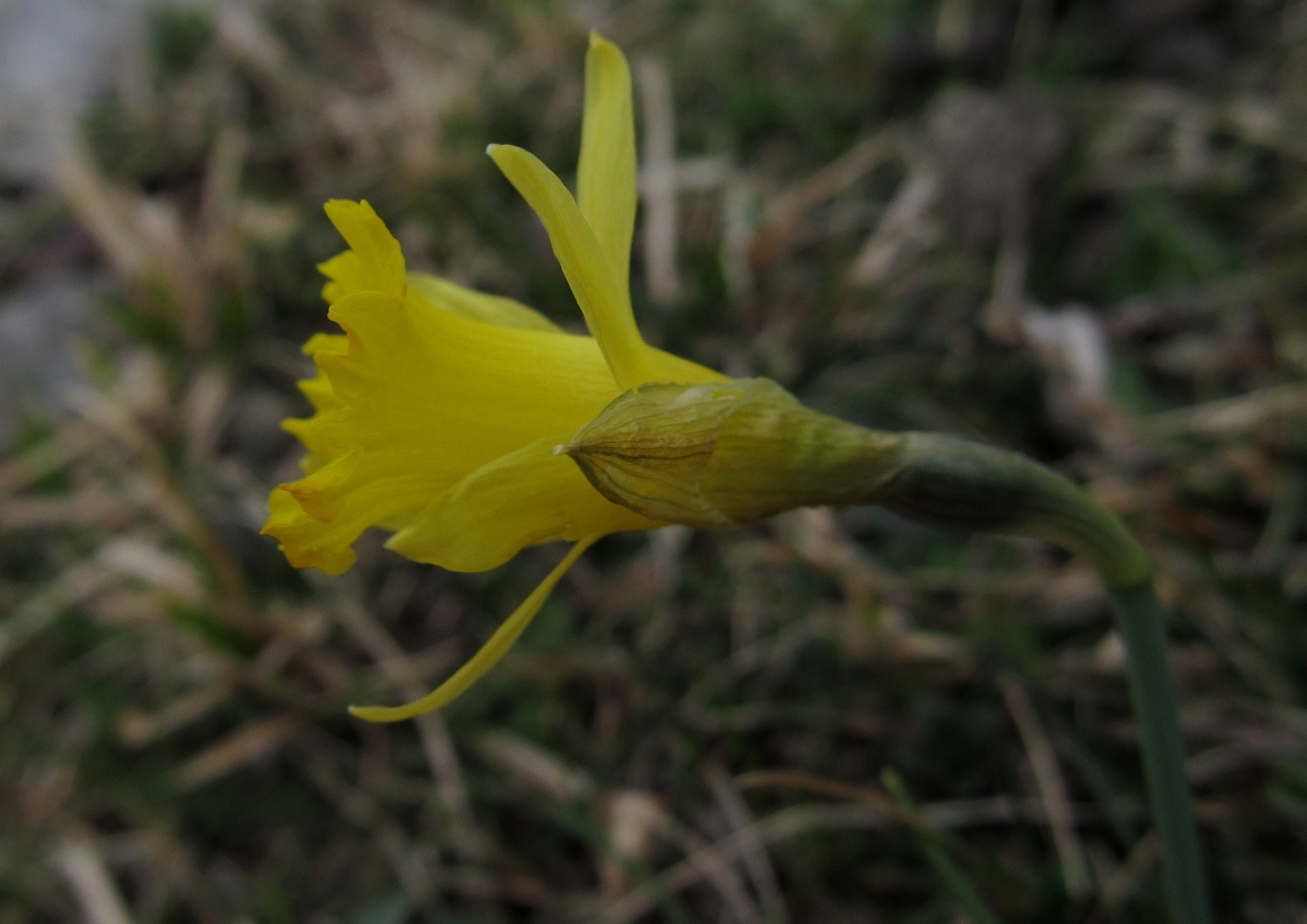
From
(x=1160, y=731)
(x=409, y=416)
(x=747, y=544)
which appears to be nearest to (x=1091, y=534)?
(x=1160, y=731)

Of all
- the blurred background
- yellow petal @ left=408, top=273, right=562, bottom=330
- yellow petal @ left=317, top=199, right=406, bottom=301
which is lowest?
the blurred background

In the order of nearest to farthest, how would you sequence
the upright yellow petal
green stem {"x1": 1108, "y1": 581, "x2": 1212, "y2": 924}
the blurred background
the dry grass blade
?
1. the upright yellow petal
2. green stem {"x1": 1108, "y1": 581, "x2": 1212, "y2": 924}
3. the blurred background
4. the dry grass blade

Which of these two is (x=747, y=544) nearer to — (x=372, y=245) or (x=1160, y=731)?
(x=1160, y=731)

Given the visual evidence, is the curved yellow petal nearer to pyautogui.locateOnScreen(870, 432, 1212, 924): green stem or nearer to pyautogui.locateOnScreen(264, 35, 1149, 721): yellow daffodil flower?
pyautogui.locateOnScreen(264, 35, 1149, 721): yellow daffodil flower

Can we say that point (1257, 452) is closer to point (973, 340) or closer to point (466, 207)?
point (973, 340)

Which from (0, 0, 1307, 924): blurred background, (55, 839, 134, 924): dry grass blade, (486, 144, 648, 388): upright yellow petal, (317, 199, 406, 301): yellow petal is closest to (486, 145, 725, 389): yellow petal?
(486, 144, 648, 388): upright yellow petal

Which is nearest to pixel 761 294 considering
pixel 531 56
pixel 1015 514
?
pixel 531 56

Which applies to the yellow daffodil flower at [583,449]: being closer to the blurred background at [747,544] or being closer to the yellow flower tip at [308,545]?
the yellow flower tip at [308,545]
